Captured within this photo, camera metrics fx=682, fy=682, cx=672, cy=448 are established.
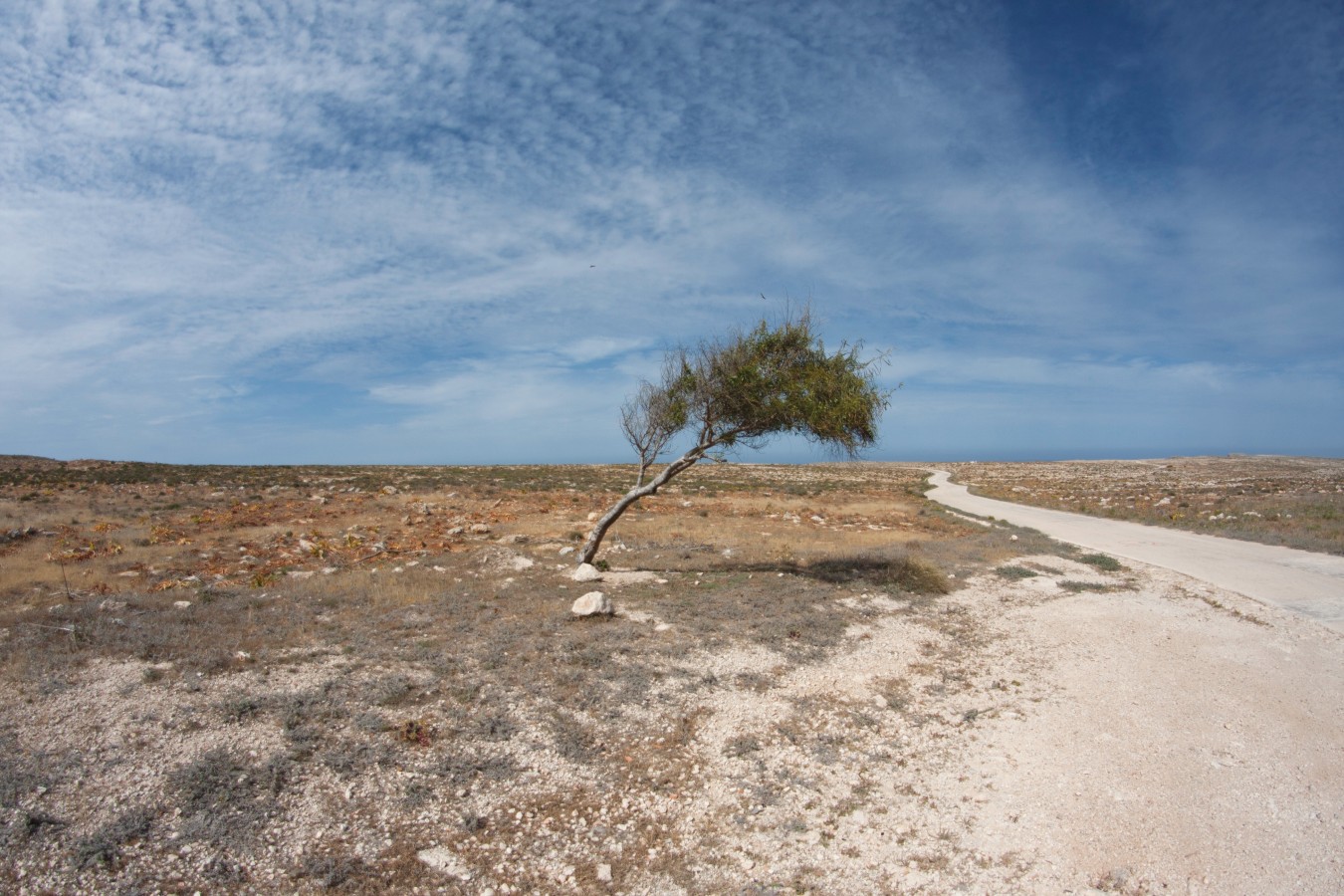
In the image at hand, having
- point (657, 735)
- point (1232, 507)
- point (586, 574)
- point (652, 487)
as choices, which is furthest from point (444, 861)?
point (1232, 507)

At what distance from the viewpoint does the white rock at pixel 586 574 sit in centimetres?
1475

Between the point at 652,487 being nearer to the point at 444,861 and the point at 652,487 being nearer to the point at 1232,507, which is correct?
the point at 444,861

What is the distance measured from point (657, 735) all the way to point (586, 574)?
23.9ft

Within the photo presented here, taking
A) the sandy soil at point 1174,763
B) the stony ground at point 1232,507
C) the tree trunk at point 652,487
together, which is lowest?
the sandy soil at point 1174,763

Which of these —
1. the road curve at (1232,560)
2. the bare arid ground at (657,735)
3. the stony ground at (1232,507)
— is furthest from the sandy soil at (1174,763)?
the stony ground at (1232,507)

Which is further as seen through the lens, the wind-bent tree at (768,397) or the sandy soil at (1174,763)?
the wind-bent tree at (768,397)

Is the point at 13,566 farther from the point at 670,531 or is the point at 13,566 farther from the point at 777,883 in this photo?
the point at 777,883

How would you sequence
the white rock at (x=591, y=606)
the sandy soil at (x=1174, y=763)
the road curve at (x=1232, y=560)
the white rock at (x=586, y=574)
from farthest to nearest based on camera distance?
1. the white rock at (x=586, y=574)
2. the road curve at (x=1232, y=560)
3. the white rock at (x=591, y=606)
4. the sandy soil at (x=1174, y=763)

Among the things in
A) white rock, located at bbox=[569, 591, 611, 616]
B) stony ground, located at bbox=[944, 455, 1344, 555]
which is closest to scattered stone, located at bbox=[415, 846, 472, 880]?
white rock, located at bbox=[569, 591, 611, 616]

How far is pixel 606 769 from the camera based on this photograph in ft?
22.9

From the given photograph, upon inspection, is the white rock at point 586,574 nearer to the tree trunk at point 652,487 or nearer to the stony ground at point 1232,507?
the tree trunk at point 652,487

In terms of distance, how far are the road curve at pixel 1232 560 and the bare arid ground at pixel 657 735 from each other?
884mm

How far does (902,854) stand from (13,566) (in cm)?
1931

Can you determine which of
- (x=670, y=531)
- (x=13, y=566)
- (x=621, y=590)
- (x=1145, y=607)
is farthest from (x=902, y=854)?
(x=13, y=566)
